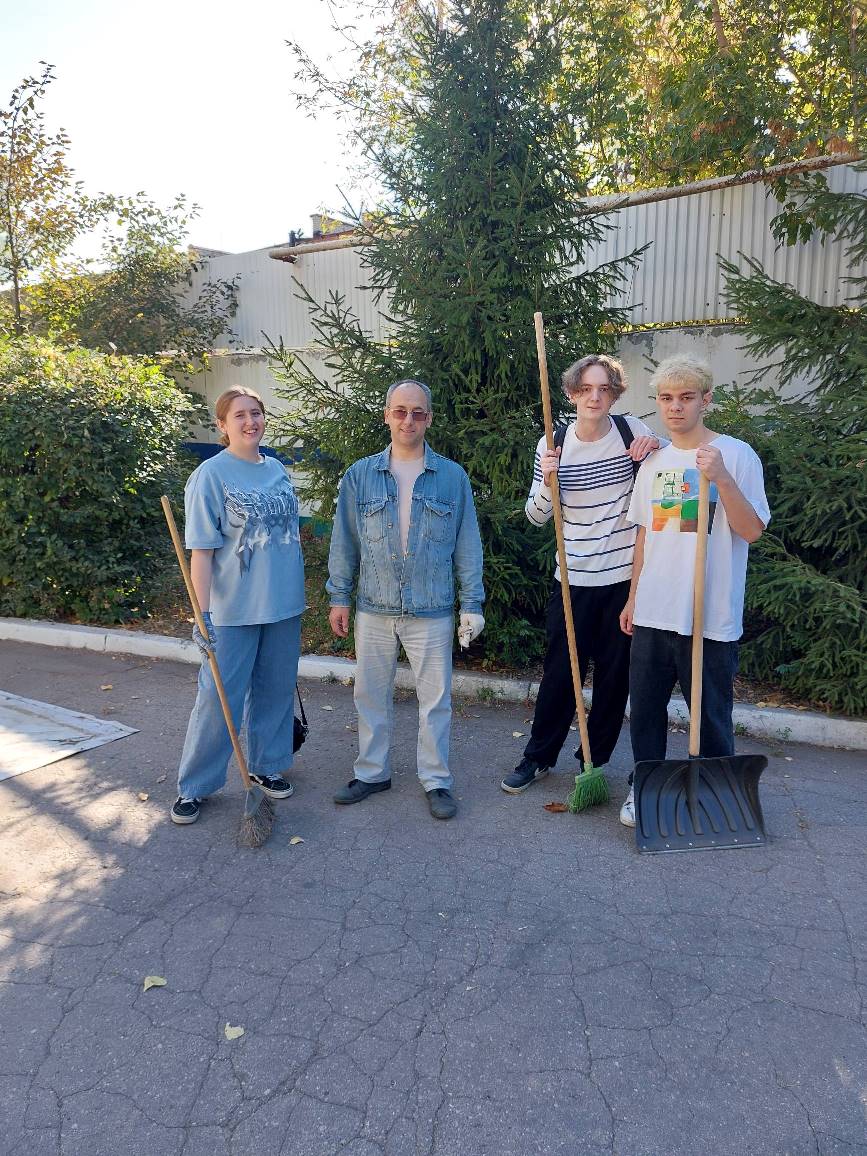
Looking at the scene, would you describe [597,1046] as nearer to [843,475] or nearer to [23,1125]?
[23,1125]

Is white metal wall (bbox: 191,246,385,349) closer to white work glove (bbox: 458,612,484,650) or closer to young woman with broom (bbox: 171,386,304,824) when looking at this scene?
young woman with broom (bbox: 171,386,304,824)

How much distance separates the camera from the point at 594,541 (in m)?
3.99

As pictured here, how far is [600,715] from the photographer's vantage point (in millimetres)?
4219

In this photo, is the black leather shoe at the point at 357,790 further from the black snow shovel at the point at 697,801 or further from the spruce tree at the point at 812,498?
the spruce tree at the point at 812,498

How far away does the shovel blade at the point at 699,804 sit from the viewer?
12.1 ft

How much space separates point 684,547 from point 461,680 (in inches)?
101

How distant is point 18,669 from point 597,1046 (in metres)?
5.50

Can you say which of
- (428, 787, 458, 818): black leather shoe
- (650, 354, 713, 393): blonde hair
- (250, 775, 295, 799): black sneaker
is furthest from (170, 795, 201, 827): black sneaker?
(650, 354, 713, 393): blonde hair

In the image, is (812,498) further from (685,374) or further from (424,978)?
(424,978)

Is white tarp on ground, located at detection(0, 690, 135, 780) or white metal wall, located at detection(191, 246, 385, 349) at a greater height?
white metal wall, located at detection(191, 246, 385, 349)

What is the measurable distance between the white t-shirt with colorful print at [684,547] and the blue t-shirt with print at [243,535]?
5.45ft

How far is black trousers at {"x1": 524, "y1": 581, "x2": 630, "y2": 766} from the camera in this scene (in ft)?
13.4

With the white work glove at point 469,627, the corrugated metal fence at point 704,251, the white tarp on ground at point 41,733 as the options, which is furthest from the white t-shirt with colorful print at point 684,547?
A: the corrugated metal fence at point 704,251

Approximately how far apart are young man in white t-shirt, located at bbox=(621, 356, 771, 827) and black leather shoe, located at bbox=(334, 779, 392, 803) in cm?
122
